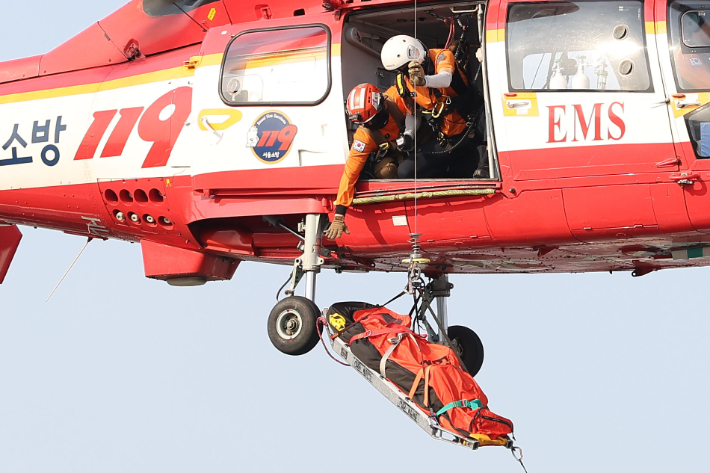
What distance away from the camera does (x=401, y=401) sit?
1080cm

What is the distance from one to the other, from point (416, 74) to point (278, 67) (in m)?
1.52

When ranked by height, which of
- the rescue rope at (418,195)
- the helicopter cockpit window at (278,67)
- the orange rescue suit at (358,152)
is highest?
the helicopter cockpit window at (278,67)

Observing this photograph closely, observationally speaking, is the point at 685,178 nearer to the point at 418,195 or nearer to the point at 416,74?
the point at 418,195

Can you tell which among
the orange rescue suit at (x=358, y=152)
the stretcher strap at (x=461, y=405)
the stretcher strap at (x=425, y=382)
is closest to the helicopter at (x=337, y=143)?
the orange rescue suit at (x=358, y=152)

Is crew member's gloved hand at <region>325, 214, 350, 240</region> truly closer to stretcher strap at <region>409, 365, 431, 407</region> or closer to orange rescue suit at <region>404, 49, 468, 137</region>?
orange rescue suit at <region>404, 49, 468, 137</region>

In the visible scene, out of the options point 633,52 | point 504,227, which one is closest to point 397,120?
point 504,227

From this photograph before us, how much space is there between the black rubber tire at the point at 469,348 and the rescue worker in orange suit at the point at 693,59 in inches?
203

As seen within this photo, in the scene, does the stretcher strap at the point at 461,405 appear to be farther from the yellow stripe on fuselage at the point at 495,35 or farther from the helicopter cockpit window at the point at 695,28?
the helicopter cockpit window at the point at 695,28

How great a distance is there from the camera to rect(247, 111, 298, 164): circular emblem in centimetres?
1165

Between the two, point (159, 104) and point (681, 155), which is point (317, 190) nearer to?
point (159, 104)

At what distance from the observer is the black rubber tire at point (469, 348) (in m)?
14.2

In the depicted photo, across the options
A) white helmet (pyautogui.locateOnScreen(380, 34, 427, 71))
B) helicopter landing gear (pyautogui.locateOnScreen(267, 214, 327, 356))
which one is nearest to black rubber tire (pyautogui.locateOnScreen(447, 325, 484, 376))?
helicopter landing gear (pyautogui.locateOnScreen(267, 214, 327, 356))

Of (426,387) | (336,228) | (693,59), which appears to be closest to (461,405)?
(426,387)

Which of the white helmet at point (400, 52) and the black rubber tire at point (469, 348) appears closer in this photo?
the white helmet at point (400, 52)
